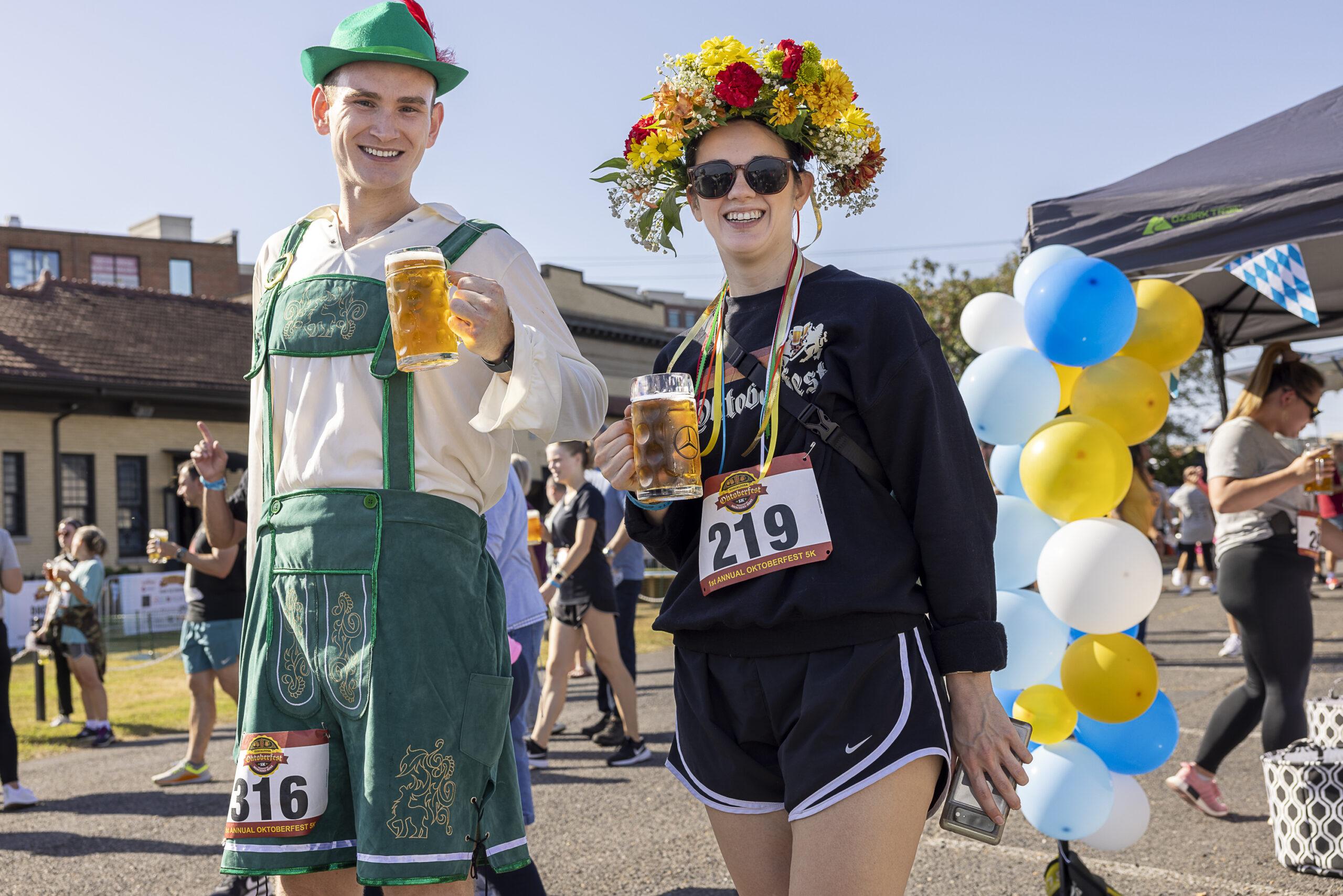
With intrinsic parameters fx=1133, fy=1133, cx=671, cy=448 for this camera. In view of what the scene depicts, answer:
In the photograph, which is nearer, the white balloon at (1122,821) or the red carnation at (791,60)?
the red carnation at (791,60)

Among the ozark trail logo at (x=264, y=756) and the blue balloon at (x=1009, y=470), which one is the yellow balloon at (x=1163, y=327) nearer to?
the blue balloon at (x=1009, y=470)

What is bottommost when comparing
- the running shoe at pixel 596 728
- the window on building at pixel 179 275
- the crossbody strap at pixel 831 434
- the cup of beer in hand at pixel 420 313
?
the running shoe at pixel 596 728

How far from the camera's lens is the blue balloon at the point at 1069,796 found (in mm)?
3676

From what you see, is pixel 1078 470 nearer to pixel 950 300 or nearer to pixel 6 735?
pixel 6 735

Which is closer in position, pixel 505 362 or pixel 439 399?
pixel 505 362

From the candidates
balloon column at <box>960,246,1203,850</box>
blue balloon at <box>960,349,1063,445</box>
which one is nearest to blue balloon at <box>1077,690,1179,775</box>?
balloon column at <box>960,246,1203,850</box>

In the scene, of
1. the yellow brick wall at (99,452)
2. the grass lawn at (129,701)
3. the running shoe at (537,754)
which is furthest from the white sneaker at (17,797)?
the yellow brick wall at (99,452)

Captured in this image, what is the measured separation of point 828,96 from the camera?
2.39 metres

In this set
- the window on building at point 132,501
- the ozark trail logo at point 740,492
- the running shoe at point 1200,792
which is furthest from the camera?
the window on building at point 132,501

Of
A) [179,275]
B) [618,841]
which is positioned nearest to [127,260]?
[179,275]

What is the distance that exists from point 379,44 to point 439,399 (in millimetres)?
718

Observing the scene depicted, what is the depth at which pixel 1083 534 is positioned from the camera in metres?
3.95

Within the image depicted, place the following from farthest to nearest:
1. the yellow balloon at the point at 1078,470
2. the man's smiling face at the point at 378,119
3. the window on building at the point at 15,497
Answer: the window on building at the point at 15,497 → the yellow balloon at the point at 1078,470 → the man's smiling face at the point at 378,119

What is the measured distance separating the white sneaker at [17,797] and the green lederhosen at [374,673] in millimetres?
5506
